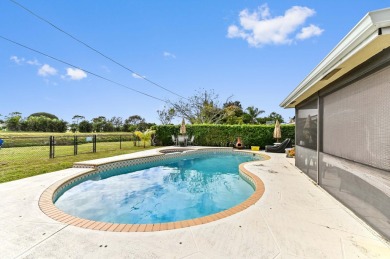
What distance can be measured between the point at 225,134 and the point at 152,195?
528 inches

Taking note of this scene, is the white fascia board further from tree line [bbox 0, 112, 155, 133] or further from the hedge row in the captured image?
tree line [bbox 0, 112, 155, 133]

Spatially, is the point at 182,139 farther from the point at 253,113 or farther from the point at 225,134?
the point at 253,113

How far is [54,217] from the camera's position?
12.5 feet

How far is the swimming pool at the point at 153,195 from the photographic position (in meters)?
4.80

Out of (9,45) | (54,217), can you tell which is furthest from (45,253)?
(9,45)

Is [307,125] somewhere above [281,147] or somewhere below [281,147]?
above

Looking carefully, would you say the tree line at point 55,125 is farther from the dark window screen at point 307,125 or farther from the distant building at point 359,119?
the distant building at point 359,119

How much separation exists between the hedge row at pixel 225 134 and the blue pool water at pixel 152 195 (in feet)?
30.6

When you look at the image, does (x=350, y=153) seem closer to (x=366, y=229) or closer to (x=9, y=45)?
(x=366, y=229)


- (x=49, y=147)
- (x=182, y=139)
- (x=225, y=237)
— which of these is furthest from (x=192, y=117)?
(x=225, y=237)

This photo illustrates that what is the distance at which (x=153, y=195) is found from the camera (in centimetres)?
651

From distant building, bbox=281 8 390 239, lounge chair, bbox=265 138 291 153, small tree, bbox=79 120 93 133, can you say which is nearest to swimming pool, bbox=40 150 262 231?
distant building, bbox=281 8 390 239

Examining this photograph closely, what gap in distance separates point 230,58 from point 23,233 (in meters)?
20.6

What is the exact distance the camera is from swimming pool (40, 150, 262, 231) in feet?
15.7
